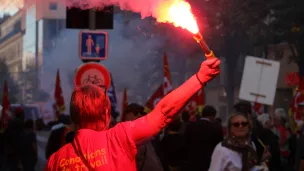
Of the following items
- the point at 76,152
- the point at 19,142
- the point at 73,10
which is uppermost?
the point at 73,10

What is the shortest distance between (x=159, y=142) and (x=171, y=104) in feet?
25.9

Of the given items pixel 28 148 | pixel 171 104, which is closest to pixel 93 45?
pixel 28 148

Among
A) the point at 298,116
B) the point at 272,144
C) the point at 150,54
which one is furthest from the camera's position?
the point at 150,54

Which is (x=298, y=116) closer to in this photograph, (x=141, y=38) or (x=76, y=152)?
(x=141, y=38)

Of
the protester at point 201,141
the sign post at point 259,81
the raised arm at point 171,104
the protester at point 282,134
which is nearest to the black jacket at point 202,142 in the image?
the protester at point 201,141

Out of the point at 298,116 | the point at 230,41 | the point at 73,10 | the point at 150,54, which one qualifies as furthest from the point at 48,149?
the point at 230,41

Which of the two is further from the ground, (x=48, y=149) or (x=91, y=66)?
(x=91, y=66)

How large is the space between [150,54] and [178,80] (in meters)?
7.08

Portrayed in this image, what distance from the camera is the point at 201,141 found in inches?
388

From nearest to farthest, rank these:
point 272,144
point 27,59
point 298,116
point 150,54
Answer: point 272,144 < point 298,116 < point 150,54 < point 27,59

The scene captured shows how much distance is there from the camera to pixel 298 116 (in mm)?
14508

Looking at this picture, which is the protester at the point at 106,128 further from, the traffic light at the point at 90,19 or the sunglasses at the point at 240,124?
the traffic light at the point at 90,19

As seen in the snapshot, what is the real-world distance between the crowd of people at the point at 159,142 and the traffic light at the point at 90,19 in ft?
5.30

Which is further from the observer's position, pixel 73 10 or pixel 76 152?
pixel 73 10
